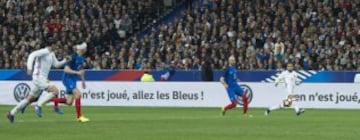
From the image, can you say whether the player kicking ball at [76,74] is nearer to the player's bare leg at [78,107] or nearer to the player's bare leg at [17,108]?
the player's bare leg at [78,107]

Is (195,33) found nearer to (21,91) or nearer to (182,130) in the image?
(21,91)

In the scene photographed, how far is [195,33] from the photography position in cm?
4603

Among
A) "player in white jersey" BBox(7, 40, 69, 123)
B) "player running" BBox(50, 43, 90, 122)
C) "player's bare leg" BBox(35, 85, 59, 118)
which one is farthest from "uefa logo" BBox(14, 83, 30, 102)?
"player in white jersey" BBox(7, 40, 69, 123)

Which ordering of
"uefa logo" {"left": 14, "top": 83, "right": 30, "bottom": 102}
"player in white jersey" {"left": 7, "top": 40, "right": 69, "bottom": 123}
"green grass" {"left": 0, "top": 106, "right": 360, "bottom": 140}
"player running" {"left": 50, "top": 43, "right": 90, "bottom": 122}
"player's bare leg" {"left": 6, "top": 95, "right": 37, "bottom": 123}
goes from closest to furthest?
"green grass" {"left": 0, "top": 106, "right": 360, "bottom": 140}
"player's bare leg" {"left": 6, "top": 95, "right": 37, "bottom": 123}
"player in white jersey" {"left": 7, "top": 40, "right": 69, "bottom": 123}
"player running" {"left": 50, "top": 43, "right": 90, "bottom": 122}
"uefa logo" {"left": 14, "top": 83, "right": 30, "bottom": 102}

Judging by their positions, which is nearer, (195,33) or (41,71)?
(41,71)

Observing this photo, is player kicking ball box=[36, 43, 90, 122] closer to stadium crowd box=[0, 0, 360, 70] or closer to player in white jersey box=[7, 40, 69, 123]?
player in white jersey box=[7, 40, 69, 123]

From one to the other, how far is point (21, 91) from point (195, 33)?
9.44m

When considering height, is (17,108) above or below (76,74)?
below

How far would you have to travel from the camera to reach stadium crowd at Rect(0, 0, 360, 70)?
1656 inches

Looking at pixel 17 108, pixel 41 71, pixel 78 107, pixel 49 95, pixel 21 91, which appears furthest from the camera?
pixel 21 91

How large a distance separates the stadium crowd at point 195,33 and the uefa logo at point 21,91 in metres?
4.29

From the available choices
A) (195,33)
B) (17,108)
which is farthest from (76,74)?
(195,33)

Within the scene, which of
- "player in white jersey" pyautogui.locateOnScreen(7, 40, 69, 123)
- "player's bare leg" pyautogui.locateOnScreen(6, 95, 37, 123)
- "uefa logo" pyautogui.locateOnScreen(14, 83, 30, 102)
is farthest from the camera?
"uefa logo" pyautogui.locateOnScreen(14, 83, 30, 102)

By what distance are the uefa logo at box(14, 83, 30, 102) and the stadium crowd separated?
429 cm
